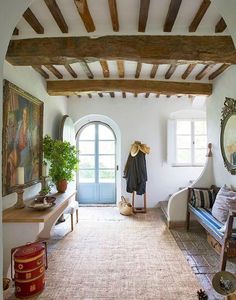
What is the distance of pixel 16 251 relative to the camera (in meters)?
2.35

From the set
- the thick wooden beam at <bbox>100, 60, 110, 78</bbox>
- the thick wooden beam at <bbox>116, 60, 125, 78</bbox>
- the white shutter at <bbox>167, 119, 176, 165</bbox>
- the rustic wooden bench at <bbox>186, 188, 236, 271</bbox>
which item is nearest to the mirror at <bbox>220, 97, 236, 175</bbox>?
the rustic wooden bench at <bbox>186, 188, 236, 271</bbox>

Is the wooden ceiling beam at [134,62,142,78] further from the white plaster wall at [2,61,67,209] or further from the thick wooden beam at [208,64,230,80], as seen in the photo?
the white plaster wall at [2,61,67,209]

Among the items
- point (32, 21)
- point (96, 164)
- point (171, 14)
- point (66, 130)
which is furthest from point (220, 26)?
point (96, 164)

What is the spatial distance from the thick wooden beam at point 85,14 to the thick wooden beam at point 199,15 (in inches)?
42.1

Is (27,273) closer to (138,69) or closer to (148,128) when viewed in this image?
(138,69)

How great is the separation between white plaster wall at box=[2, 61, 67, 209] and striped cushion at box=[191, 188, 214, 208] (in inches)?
103

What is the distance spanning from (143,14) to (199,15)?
56cm

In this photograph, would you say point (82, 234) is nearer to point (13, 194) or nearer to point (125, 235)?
point (125, 235)

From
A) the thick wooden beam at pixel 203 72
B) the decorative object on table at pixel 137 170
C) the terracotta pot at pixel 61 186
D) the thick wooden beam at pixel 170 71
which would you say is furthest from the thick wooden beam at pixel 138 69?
the terracotta pot at pixel 61 186

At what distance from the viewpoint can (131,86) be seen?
14.2ft

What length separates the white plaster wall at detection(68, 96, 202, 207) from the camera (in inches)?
221

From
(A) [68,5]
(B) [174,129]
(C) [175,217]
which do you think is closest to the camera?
(A) [68,5]

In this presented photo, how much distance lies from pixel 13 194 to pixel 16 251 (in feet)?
2.72

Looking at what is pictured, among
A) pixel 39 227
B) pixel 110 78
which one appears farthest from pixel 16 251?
pixel 110 78
